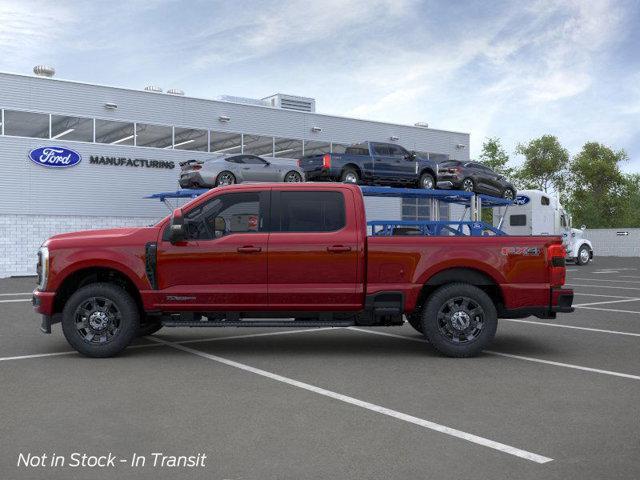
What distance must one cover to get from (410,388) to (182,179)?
17799 millimetres

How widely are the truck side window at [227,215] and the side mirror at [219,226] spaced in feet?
0.04

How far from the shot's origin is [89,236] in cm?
835

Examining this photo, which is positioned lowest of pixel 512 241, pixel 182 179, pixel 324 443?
pixel 324 443

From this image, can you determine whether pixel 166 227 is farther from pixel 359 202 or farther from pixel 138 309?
pixel 359 202

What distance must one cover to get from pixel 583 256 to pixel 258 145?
17089 millimetres

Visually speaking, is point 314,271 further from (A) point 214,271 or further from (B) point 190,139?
(B) point 190,139

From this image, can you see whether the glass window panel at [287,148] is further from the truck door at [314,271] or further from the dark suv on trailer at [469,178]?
the truck door at [314,271]

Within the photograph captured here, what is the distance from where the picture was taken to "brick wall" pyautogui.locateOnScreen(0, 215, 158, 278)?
89.1 ft

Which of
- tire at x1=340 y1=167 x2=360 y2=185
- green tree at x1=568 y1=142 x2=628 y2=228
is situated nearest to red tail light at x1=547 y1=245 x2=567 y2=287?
tire at x1=340 y1=167 x2=360 y2=185

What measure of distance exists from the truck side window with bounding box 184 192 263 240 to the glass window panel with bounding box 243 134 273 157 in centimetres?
2466

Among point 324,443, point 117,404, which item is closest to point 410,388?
point 324,443

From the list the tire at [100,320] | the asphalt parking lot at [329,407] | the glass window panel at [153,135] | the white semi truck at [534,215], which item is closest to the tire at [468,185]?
the white semi truck at [534,215]

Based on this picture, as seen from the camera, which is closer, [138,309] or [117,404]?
[117,404]

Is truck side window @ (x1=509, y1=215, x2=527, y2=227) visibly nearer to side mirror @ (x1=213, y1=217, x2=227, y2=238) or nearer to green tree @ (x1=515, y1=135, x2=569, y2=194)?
side mirror @ (x1=213, y1=217, x2=227, y2=238)
